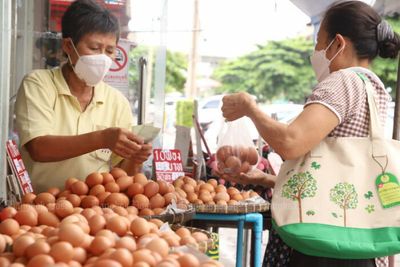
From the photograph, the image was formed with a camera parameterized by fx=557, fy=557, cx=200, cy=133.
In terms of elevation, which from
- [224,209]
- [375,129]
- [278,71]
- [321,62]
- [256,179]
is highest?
[321,62]

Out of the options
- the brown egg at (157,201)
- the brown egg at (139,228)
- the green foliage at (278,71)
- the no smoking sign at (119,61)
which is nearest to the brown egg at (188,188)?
the brown egg at (157,201)

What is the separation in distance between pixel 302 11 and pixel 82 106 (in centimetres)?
254

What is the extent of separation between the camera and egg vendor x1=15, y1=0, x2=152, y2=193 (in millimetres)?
2398

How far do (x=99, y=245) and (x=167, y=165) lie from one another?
5.63 feet

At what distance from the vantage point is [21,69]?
4938mm

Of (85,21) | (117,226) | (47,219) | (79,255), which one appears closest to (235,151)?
(85,21)

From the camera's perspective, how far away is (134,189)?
235 centimetres

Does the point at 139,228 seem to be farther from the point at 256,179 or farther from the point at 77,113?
the point at 256,179

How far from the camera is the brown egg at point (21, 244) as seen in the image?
1482mm

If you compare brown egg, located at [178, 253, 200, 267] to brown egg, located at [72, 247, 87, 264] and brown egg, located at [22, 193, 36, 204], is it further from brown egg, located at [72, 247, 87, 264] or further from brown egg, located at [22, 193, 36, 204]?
brown egg, located at [22, 193, 36, 204]

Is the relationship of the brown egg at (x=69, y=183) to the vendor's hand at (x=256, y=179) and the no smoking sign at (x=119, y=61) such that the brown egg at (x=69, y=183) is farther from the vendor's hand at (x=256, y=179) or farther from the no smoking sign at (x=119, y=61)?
the no smoking sign at (x=119, y=61)

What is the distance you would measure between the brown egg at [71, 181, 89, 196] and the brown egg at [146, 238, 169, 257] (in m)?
0.87

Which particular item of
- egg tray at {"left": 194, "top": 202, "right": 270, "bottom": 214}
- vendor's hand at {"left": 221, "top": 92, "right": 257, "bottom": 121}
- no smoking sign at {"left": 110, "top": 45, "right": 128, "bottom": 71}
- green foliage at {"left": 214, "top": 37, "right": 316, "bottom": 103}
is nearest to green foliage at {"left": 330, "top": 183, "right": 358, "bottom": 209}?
vendor's hand at {"left": 221, "top": 92, "right": 257, "bottom": 121}

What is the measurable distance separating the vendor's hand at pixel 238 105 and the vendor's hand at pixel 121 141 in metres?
0.43
